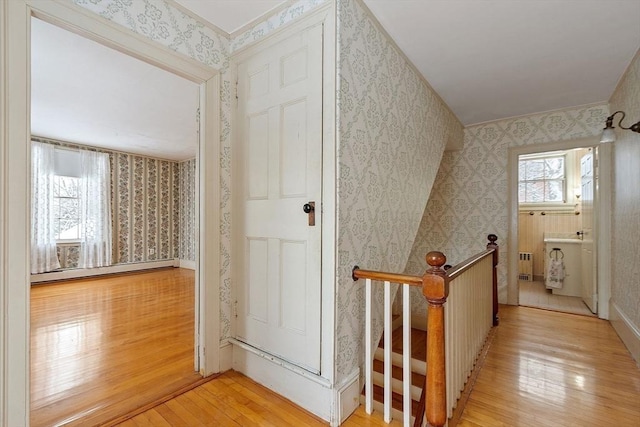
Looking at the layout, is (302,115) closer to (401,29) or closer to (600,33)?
(401,29)

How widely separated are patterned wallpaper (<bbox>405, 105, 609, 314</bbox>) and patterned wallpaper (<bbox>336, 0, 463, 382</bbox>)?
5.87 ft

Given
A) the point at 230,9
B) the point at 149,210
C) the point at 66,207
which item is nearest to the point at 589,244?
the point at 230,9

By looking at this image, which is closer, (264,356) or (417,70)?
(264,356)

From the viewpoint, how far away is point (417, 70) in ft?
8.67

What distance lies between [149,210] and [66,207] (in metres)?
1.42

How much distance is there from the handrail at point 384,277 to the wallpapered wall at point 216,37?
1004 millimetres

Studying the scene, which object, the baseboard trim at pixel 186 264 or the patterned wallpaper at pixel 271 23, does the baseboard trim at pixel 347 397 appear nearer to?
the patterned wallpaper at pixel 271 23

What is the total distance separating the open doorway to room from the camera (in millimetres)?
2062

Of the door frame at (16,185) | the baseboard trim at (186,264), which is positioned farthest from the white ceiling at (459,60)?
the baseboard trim at (186,264)

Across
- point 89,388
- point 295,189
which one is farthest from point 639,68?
point 89,388

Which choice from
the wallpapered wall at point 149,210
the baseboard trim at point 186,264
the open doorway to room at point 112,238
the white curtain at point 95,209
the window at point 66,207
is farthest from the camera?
the baseboard trim at point 186,264

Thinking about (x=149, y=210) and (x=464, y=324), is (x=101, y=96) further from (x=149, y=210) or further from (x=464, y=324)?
(x=464, y=324)

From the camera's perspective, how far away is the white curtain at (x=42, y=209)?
4871 millimetres

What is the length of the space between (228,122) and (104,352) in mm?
2190
